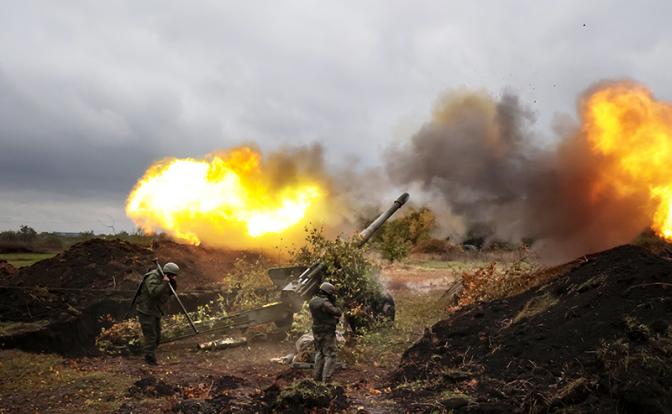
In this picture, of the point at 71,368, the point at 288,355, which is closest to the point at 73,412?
the point at 71,368

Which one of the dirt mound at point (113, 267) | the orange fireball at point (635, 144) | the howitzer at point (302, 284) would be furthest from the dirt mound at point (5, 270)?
the orange fireball at point (635, 144)

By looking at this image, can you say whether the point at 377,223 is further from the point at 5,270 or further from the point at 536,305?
the point at 5,270

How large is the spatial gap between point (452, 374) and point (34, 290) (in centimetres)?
1095

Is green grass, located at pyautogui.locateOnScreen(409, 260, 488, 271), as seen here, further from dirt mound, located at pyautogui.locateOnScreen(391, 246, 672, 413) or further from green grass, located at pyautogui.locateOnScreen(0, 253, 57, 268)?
green grass, located at pyautogui.locateOnScreen(0, 253, 57, 268)

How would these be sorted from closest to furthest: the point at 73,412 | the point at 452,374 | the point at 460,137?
the point at 73,412 < the point at 452,374 < the point at 460,137

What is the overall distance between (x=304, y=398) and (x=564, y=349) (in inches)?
165

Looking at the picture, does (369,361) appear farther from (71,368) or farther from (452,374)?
(71,368)

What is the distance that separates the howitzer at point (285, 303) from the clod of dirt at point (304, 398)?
15.4ft

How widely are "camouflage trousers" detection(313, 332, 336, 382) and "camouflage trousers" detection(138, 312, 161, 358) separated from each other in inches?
147

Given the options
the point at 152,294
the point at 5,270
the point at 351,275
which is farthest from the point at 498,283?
the point at 5,270

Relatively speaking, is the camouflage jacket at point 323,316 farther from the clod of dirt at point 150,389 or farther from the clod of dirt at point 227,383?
the clod of dirt at point 150,389

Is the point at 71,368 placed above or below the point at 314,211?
below

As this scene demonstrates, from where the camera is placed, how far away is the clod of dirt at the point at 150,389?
8352 mm

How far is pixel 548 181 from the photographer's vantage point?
13.8m
